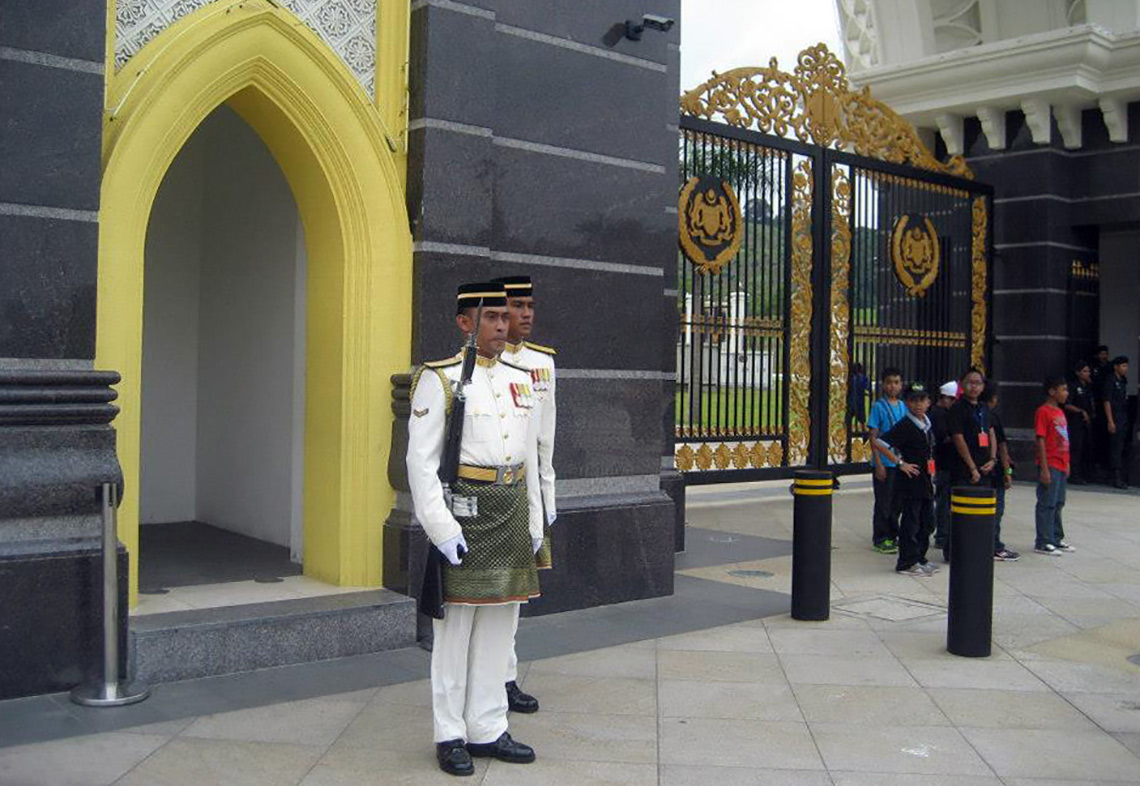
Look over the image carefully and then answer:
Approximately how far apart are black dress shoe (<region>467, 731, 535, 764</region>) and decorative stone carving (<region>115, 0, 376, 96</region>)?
3504mm

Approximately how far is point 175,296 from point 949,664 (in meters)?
5.59

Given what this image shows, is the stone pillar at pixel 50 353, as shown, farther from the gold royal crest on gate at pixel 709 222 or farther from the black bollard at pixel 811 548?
the gold royal crest on gate at pixel 709 222

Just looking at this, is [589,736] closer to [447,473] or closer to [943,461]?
[447,473]

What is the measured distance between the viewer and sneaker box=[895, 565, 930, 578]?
29.0ft

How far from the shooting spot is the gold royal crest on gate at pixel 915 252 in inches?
531

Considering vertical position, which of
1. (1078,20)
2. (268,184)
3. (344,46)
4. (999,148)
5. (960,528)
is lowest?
(960,528)

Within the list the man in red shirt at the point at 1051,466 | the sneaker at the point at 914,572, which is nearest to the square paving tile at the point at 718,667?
the sneaker at the point at 914,572

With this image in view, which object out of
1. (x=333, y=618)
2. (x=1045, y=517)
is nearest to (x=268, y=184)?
(x=333, y=618)

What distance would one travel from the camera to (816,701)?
5.46m

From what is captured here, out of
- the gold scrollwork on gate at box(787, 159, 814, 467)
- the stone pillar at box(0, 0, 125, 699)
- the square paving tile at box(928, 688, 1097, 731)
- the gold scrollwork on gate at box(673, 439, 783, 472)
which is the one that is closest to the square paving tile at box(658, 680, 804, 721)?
the square paving tile at box(928, 688, 1097, 731)

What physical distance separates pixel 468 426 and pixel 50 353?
2.00 m

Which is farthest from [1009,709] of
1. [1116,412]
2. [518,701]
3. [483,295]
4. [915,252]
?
[1116,412]

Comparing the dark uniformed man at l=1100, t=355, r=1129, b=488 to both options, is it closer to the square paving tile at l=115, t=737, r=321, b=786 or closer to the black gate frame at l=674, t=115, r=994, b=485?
the black gate frame at l=674, t=115, r=994, b=485

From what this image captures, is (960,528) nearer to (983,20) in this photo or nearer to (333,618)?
(333,618)
